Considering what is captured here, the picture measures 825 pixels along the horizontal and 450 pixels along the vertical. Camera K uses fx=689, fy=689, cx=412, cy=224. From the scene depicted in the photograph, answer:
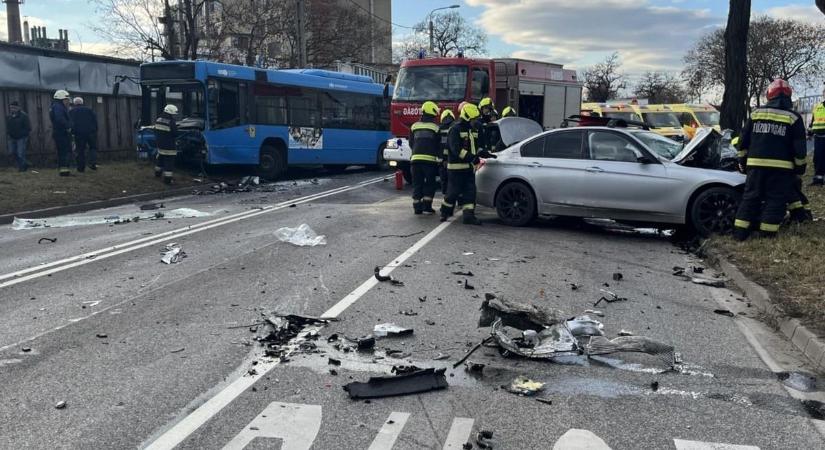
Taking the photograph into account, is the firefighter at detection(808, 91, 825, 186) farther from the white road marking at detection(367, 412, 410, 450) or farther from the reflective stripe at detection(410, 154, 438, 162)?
the white road marking at detection(367, 412, 410, 450)

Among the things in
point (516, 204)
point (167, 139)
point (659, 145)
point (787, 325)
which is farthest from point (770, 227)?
point (167, 139)

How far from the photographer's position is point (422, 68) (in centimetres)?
1606

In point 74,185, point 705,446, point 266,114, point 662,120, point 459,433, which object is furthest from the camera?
point 662,120

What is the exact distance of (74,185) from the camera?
1550cm

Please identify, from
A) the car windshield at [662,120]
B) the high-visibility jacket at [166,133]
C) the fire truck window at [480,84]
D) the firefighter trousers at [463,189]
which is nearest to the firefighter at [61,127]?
the high-visibility jacket at [166,133]

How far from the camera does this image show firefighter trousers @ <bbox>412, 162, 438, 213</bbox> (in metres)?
12.0

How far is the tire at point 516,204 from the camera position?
1095 cm

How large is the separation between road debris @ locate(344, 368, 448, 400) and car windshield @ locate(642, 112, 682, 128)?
22.6 meters

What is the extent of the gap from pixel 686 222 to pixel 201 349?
7.19 metres

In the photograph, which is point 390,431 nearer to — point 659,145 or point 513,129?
point 659,145

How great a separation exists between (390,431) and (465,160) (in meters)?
7.82

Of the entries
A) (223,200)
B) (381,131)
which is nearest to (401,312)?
(223,200)

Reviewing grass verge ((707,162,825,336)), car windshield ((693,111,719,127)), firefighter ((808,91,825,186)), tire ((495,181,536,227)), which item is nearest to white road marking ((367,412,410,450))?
grass verge ((707,162,825,336))

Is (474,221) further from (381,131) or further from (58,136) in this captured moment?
(381,131)
